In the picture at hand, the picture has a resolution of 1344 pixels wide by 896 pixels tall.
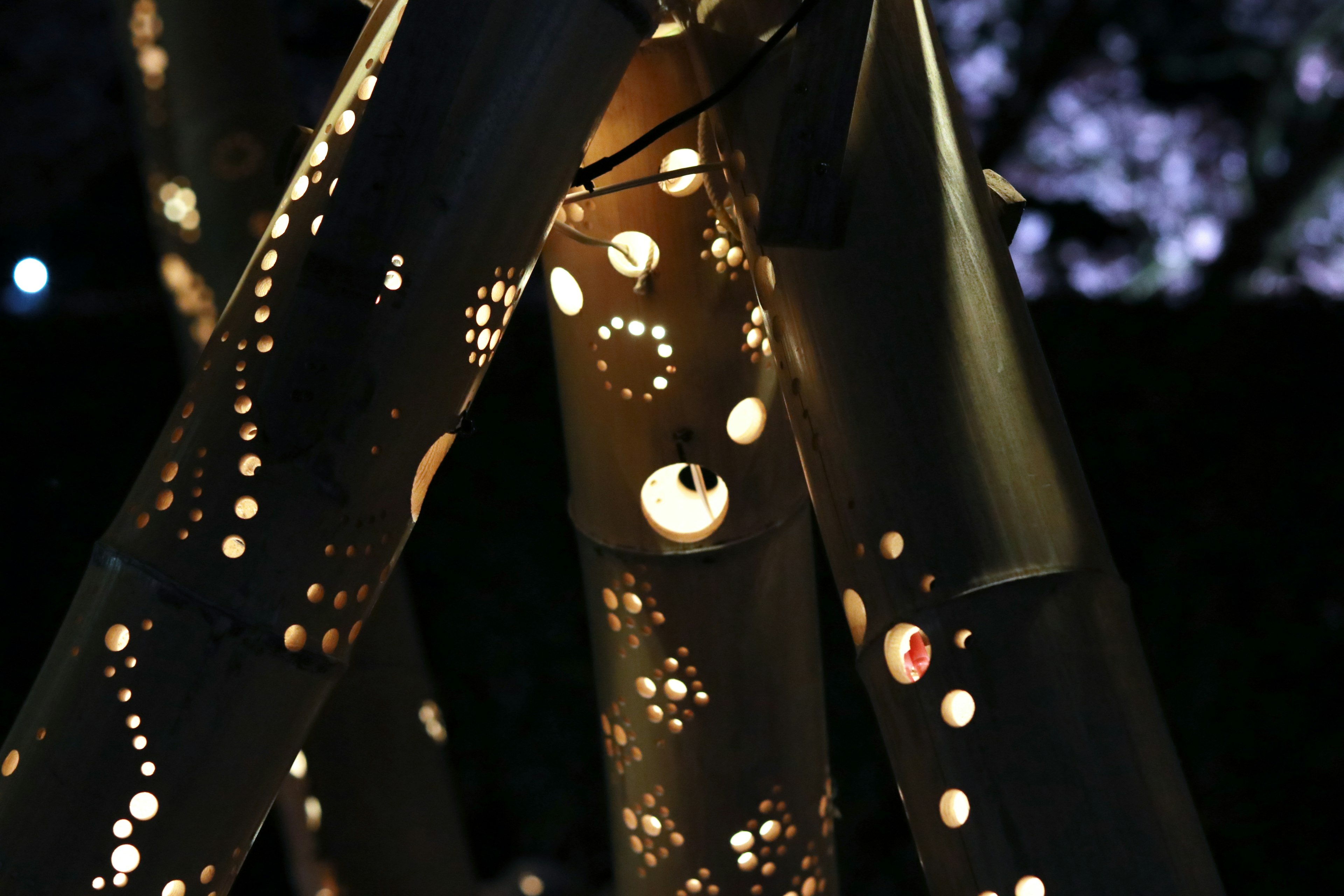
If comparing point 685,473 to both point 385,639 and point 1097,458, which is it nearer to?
point 385,639

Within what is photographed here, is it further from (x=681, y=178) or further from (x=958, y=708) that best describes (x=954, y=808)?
(x=681, y=178)

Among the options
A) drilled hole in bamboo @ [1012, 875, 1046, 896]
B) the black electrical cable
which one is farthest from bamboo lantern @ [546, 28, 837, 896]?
drilled hole in bamboo @ [1012, 875, 1046, 896]

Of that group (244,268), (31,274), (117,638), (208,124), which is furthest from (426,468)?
(31,274)

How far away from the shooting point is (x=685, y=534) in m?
1.12

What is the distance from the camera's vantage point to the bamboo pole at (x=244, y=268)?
1.44m

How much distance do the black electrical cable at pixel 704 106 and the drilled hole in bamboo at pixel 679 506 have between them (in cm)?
32

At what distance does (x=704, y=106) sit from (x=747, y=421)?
34cm

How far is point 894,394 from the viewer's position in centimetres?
77

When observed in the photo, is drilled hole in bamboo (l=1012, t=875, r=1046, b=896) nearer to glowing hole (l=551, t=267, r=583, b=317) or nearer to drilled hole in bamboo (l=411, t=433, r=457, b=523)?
drilled hole in bamboo (l=411, t=433, r=457, b=523)

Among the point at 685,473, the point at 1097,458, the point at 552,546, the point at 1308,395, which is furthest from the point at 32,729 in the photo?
the point at 1308,395

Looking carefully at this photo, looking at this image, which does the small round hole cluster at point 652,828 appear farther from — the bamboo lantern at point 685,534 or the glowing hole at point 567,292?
the glowing hole at point 567,292

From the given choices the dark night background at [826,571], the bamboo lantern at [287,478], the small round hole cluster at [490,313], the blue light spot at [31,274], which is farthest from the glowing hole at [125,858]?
the dark night background at [826,571]

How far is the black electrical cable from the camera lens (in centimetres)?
79

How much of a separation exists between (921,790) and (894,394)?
261 mm
